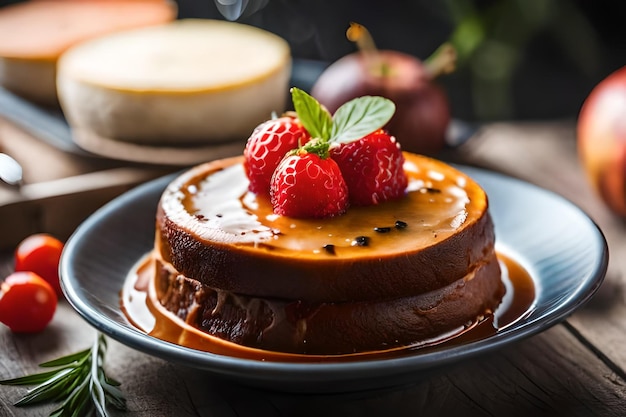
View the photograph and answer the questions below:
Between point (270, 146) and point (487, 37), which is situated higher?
point (270, 146)

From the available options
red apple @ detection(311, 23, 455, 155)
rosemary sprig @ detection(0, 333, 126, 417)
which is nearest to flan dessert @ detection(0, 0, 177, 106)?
red apple @ detection(311, 23, 455, 155)

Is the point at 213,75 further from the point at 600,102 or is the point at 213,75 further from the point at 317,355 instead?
Result: the point at 317,355

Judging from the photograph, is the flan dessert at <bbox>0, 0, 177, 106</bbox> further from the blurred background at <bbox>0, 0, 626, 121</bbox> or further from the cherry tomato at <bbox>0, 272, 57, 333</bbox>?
the cherry tomato at <bbox>0, 272, 57, 333</bbox>

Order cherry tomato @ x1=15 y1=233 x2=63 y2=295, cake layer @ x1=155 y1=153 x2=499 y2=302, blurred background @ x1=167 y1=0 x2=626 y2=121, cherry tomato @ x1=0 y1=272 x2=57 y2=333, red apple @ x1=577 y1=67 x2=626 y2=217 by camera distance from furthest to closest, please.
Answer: blurred background @ x1=167 y1=0 x2=626 y2=121 < red apple @ x1=577 y1=67 x2=626 y2=217 < cherry tomato @ x1=15 y1=233 x2=63 y2=295 < cherry tomato @ x1=0 y1=272 x2=57 y2=333 < cake layer @ x1=155 y1=153 x2=499 y2=302

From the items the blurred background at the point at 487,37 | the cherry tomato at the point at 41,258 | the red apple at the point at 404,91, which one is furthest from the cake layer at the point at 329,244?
the blurred background at the point at 487,37

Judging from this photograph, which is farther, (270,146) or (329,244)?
(270,146)

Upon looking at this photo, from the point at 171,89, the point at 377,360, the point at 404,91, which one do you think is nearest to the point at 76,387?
the point at 377,360

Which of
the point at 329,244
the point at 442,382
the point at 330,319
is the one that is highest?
the point at 329,244

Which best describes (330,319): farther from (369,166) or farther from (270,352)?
(369,166)

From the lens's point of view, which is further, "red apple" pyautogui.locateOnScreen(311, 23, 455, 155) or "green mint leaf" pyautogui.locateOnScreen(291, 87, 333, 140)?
"red apple" pyautogui.locateOnScreen(311, 23, 455, 155)
